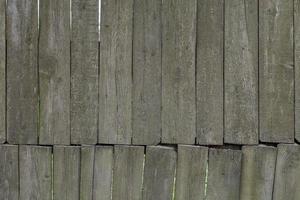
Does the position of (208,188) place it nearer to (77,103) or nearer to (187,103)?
(187,103)

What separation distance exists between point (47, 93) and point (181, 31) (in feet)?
2.88

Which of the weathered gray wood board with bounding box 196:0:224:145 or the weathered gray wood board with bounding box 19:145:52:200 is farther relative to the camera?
the weathered gray wood board with bounding box 19:145:52:200

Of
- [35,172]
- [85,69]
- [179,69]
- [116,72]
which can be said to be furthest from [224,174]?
[35,172]

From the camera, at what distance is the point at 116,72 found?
3061 mm

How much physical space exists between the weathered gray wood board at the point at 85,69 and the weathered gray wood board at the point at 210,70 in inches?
24.0

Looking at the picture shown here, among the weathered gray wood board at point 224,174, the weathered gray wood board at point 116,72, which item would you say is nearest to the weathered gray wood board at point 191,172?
the weathered gray wood board at point 224,174

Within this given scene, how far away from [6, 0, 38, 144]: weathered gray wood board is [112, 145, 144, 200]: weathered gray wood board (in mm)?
518

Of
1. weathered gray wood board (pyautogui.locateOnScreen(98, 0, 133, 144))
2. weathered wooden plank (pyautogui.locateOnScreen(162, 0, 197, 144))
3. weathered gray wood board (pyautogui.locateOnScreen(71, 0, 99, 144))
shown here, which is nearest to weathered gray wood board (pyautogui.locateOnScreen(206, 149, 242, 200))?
weathered wooden plank (pyautogui.locateOnScreen(162, 0, 197, 144))

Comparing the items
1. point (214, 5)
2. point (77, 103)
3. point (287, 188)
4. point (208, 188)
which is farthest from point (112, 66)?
point (287, 188)

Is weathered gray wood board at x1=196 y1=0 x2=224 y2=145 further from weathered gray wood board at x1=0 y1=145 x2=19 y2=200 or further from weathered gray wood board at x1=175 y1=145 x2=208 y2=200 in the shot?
weathered gray wood board at x1=0 y1=145 x2=19 y2=200

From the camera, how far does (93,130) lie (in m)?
3.08

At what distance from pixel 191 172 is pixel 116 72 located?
73 centimetres

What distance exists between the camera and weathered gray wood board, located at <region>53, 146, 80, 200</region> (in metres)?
3.10

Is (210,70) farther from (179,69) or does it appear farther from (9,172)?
(9,172)
